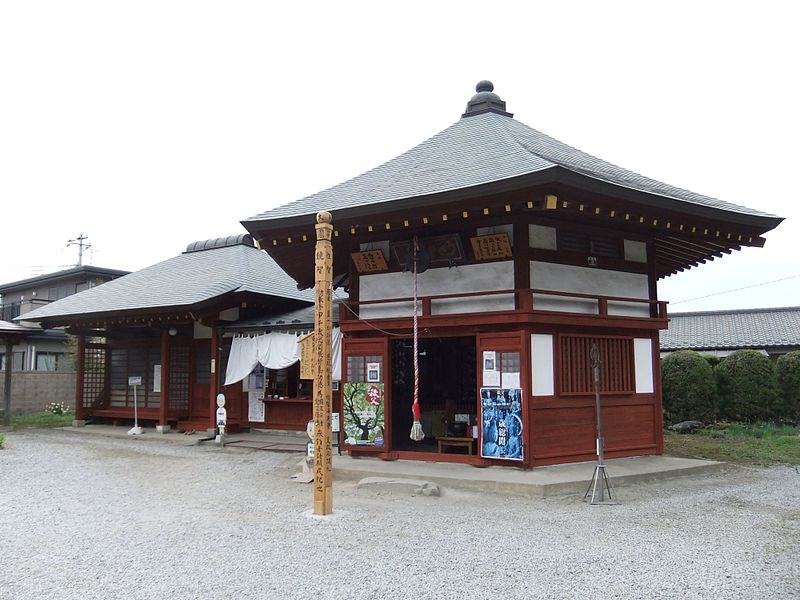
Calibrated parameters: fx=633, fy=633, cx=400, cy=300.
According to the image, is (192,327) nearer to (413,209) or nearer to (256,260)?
(256,260)

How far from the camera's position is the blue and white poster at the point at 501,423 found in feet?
27.5

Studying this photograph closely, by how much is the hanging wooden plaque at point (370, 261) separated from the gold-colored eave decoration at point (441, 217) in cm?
35

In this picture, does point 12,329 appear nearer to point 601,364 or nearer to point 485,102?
point 485,102

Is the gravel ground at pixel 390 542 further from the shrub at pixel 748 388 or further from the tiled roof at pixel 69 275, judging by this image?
the tiled roof at pixel 69 275

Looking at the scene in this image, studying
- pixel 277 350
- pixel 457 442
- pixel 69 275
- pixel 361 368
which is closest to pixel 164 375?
pixel 277 350

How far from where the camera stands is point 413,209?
8.41 meters

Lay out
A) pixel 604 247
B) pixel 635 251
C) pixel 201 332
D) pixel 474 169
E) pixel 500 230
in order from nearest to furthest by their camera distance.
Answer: pixel 474 169, pixel 500 230, pixel 604 247, pixel 635 251, pixel 201 332

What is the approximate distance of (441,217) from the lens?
8.41 metres

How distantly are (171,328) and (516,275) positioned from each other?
392 inches

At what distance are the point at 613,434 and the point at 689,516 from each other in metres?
2.71

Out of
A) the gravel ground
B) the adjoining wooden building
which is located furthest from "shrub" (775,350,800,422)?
the gravel ground

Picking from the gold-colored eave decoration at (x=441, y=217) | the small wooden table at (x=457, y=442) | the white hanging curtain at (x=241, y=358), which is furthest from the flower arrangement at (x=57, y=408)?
the small wooden table at (x=457, y=442)

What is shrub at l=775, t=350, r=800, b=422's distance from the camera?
47.0ft

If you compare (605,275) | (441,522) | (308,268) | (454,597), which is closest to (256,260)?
(308,268)
